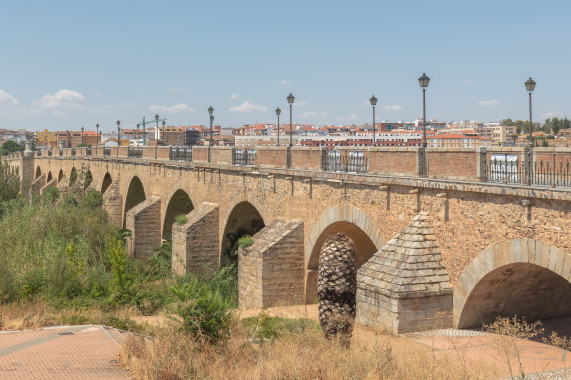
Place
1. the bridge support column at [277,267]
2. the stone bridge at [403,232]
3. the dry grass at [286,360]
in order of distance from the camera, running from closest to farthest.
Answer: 1. the dry grass at [286,360]
2. the stone bridge at [403,232]
3. the bridge support column at [277,267]

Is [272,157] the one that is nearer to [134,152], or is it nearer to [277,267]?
[277,267]

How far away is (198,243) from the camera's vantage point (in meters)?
19.4

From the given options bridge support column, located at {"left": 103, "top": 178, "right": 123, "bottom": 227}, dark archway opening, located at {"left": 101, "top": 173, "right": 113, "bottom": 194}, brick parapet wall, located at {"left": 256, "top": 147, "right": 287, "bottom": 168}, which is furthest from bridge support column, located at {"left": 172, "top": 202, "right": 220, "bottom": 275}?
dark archway opening, located at {"left": 101, "top": 173, "right": 113, "bottom": 194}

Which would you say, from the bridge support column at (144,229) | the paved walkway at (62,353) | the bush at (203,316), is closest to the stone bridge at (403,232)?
the bush at (203,316)

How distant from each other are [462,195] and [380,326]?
2598mm

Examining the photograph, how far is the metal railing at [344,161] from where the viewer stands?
13070 millimetres

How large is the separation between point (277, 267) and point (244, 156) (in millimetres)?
4763

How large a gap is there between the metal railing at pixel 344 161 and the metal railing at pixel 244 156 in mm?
3892

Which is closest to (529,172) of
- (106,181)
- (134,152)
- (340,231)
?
(340,231)

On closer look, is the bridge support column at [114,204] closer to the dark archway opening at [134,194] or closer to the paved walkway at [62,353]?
the dark archway opening at [134,194]

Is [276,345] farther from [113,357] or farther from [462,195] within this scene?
[462,195]

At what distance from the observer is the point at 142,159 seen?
90.0 ft

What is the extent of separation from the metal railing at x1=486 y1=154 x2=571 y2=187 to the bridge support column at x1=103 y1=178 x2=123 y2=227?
2373cm

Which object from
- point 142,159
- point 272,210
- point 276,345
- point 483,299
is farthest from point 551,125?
point 276,345
